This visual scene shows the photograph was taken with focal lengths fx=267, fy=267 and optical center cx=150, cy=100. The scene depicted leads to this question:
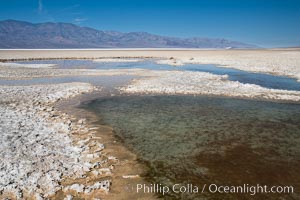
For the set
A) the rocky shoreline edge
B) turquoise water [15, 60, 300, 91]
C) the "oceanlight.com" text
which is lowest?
the "oceanlight.com" text

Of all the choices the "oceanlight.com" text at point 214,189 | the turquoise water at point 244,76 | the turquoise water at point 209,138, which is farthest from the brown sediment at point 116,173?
the turquoise water at point 244,76

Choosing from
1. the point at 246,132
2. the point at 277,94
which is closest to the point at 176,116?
the point at 246,132

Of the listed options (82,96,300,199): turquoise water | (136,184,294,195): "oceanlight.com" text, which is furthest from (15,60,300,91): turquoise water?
(136,184,294,195): "oceanlight.com" text

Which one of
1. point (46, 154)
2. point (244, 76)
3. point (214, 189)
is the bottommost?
point (214, 189)

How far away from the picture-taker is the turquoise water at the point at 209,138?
6.91 metres

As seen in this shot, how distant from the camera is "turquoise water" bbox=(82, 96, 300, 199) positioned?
22.7 ft

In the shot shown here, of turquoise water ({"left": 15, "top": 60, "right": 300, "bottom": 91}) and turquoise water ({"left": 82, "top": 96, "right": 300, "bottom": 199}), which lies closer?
turquoise water ({"left": 82, "top": 96, "right": 300, "bottom": 199})

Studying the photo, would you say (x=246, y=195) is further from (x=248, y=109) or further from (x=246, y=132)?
(x=248, y=109)

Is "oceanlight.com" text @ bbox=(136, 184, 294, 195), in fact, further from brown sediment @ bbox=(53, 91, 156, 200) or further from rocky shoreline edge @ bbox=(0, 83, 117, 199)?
rocky shoreline edge @ bbox=(0, 83, 117, 199)

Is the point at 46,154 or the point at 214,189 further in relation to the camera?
the point at 46,154

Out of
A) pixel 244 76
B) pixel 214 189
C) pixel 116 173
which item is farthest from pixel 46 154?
pixel 244 76

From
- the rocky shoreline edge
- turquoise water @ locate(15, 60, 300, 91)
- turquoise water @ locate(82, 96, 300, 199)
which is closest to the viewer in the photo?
the rocky shoreline edge

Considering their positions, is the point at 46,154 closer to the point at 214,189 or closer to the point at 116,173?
the point at 116,173

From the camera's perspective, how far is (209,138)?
953 cm
